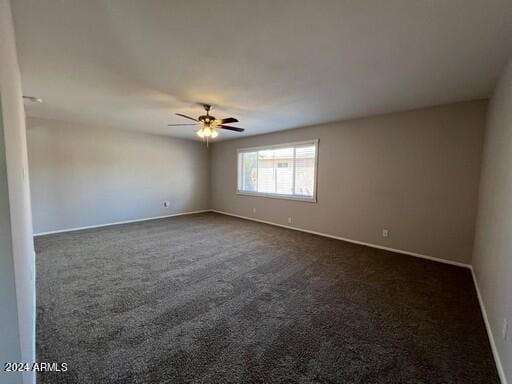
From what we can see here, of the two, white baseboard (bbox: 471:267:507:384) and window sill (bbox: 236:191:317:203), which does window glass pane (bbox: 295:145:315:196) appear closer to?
window sill (bbox: 236:191:317:203)

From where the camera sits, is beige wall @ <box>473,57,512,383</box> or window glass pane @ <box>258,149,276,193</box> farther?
window glass pane @ <box>258,149,276,193</box>

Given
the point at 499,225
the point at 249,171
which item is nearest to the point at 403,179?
the point at 499,225

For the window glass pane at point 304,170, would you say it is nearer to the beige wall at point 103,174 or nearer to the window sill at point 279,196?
the window sill at point 279,196

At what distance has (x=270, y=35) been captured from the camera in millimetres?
1812

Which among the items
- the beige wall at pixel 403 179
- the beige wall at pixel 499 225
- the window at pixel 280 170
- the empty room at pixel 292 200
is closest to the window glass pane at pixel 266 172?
the window at pixel 280 170

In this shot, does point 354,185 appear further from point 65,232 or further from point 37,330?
point 65,232

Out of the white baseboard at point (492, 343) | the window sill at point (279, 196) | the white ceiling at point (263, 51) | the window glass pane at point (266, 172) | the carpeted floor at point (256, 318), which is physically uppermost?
the white ceiling at point (263, 51)

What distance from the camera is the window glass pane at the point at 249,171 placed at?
6457 millimetres

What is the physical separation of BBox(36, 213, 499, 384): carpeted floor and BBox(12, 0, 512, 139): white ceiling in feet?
7.96

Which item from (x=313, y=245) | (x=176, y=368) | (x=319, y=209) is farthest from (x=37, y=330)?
(x=319, y=209)

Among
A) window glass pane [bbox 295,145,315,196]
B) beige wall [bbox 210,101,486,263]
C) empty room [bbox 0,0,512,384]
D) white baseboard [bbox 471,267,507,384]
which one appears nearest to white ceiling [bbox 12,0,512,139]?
empty room [bbox 0,0,512,384]

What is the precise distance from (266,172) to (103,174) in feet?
13.3

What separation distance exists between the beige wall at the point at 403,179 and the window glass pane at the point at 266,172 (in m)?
0.96

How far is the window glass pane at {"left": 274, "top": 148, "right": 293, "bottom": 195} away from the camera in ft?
18.2
